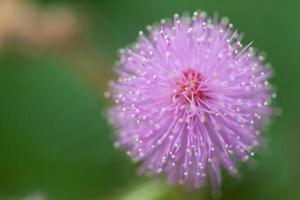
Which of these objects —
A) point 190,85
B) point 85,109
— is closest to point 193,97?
point 190,85

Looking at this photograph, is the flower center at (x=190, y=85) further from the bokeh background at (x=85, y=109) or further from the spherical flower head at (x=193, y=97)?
the bokeh background at (x=85, y=109)

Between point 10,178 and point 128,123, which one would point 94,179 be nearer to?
point 10,178

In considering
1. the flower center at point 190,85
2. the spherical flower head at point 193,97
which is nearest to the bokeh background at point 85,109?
the spherical flower head at point 193,97

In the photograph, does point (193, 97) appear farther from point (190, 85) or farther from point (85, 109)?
point (85, 109)

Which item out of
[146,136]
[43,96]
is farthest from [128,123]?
[43,96]

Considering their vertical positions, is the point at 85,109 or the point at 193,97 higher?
the point at 85,109

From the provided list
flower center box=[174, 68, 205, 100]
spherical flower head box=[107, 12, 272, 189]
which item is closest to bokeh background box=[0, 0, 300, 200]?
spherical flower head box=[107, 12, 272, 189]
